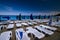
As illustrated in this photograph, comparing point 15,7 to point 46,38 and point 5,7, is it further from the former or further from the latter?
point 46,38

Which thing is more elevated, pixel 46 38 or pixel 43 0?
pixel 43 0

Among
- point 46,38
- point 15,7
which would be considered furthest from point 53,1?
point 46,38

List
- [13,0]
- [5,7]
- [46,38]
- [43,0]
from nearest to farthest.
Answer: [46,38], [5,7], [13,0], [43,0]

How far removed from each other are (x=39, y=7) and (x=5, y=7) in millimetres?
1329

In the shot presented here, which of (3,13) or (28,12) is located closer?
(3,13)

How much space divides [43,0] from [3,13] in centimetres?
152

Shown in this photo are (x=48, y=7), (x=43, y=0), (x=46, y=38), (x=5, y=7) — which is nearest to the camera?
(x=46, y=38)

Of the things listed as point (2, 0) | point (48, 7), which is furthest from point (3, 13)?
point (48, 7)

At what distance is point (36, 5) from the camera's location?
2.88 m

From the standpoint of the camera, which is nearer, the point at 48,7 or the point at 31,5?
the point at 31,5

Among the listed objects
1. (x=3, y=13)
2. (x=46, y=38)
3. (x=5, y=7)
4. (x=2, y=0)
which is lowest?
(x=46, y=38)

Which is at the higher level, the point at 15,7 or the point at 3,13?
the point at 15,7

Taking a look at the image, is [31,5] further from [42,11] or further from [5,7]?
[5,7]

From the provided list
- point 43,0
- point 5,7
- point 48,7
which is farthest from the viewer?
point 48,7
